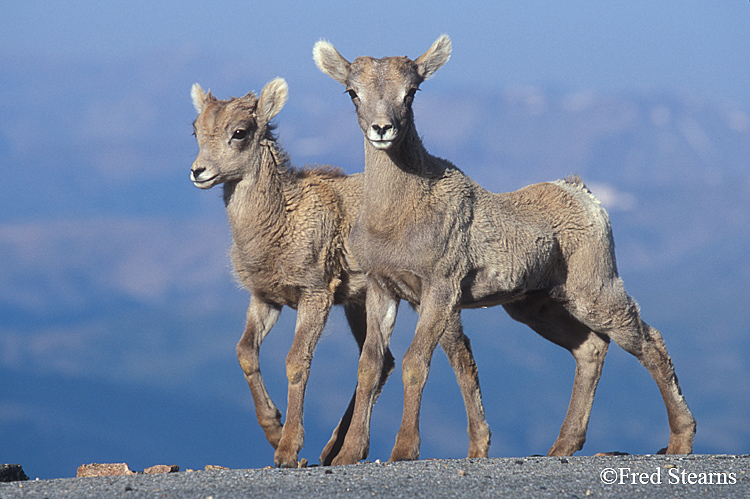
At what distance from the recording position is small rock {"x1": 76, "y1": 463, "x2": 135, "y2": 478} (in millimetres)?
10250

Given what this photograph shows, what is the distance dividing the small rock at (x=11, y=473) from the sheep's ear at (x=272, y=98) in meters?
5.00

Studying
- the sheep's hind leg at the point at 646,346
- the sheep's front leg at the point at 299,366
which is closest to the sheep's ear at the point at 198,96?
the sheep's front leg at the point at 299,366

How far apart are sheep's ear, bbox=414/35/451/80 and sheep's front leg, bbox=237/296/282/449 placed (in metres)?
3.47

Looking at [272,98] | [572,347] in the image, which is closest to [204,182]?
[272,98]

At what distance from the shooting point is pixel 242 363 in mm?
10656

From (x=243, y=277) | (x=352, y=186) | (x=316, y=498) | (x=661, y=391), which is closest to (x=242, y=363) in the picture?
(x=243, y=277)

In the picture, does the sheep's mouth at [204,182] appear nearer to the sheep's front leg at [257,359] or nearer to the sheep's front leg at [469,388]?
the sheep's front leg at [257,359]

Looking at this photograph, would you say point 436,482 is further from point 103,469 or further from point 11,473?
point 11,473

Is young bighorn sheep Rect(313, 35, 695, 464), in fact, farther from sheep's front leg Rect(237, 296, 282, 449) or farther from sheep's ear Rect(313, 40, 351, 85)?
sheep's front leg Rect(237, 296, 282, 449)

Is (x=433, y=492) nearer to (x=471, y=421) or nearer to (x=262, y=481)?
(x=262, y=481)

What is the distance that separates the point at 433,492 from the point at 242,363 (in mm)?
3896

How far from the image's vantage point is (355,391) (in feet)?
36.6

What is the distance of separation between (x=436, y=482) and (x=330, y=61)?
182 inches

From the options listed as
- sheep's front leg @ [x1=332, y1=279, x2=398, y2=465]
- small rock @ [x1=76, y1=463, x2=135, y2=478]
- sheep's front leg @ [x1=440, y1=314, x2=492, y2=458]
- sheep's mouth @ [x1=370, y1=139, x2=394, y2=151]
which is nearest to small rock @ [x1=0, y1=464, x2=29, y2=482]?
small rock @ [x1=76, y1=463, x2=135, y2=478]
